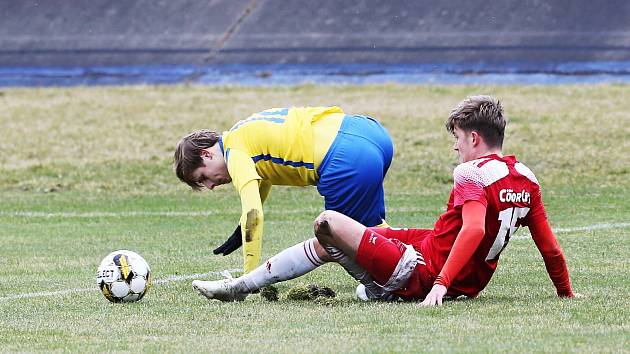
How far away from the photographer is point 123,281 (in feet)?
23.1

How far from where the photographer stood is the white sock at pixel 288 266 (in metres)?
6.67

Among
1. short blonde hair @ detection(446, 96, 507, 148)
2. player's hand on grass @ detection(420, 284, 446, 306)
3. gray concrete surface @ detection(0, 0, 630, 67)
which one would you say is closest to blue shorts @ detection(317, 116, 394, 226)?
short blonde hair @ detection(446, 96, 507, 148)

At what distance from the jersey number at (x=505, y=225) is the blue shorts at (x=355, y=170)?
1.18 meters

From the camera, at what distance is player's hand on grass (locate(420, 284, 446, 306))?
6.18 meters

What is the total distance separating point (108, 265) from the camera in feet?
23.5

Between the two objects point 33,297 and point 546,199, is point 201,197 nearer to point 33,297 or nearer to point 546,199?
point 546,199

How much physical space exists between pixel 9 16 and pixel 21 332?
2182 centimetres

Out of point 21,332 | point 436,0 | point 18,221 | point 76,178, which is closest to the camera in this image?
point 21,332

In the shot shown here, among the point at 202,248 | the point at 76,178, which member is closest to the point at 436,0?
the point at 76,178

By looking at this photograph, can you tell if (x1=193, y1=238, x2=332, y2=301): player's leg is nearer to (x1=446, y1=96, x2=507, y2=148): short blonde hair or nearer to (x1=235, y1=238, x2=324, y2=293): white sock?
(x1=235, y1=238, x2=324, y2=293): white sock

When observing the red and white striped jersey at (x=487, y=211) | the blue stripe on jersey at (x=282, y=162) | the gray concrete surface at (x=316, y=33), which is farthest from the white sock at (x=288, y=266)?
the gray concrete surface at (x=316, y=33)

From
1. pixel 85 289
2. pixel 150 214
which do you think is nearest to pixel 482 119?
pixel 85 289

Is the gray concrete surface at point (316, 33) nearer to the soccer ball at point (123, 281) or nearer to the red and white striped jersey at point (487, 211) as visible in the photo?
the soccer ball at point (123, 281)

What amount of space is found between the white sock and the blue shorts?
2.36 ft
